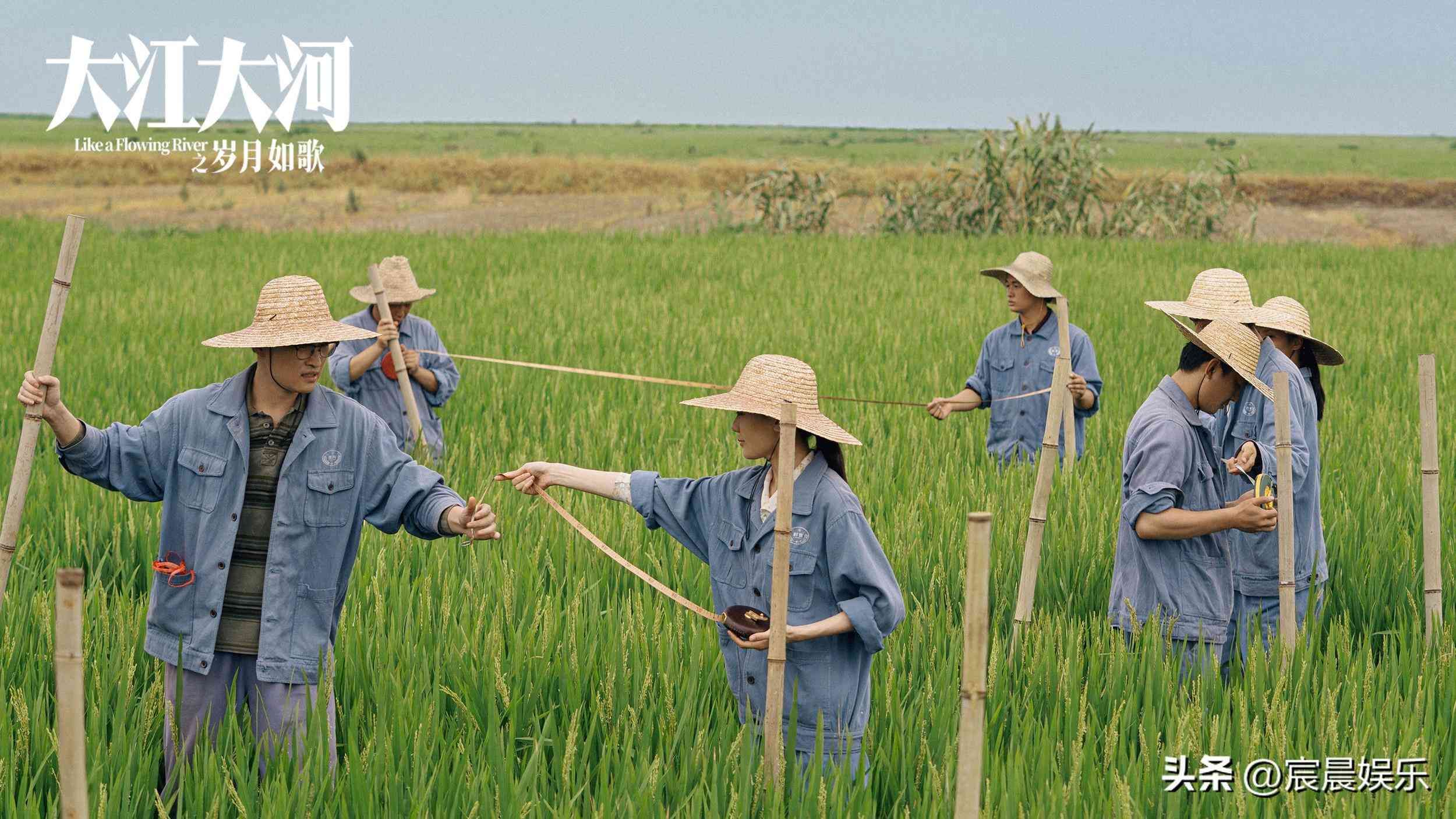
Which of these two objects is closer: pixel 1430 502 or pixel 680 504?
pixel 680 504

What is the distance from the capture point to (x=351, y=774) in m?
2.88

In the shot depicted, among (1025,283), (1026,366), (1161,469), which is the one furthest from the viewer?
(1026,366)

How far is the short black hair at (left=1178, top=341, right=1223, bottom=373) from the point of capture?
3699mm

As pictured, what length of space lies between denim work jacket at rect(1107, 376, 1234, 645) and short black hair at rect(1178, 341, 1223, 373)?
0.20 feet

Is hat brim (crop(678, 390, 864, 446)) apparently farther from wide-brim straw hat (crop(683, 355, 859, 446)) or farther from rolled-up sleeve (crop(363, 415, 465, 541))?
rolled-up sleeve (crop(363, 415, 465, 541))

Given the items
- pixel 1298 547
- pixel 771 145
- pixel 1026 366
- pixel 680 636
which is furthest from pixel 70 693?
pixel 771 145

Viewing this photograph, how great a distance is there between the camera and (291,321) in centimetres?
318

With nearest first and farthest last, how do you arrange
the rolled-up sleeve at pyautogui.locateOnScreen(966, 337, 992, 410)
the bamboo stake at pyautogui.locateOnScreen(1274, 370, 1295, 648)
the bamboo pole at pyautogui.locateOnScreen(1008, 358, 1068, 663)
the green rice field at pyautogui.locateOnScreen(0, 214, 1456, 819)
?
the green rice field at pyautogui.locateOnScreen(0, 214, 1456, 819), the bamboo stake at pyautogui.locateOnScreen(1274, 370, 1295, 648), the bamboo pole at pyautogui.locateOnScreen(1008, 358, 1068, 663), the rolled-up sleeve at pyautogui.locateOnScreen(966, 337, 992, 410)

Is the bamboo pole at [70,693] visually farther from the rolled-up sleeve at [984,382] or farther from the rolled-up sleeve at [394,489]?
the rolled-up sleeve at [984,382]

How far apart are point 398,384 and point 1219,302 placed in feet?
12.4

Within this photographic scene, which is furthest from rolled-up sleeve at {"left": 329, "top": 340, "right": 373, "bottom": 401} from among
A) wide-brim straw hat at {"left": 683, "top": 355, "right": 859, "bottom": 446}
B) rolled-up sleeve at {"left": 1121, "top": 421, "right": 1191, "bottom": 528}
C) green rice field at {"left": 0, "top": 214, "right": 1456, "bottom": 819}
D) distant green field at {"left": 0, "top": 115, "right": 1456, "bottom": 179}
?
distant green field at {"left": 0, "top": 115, "right": 1456, "bottom": 179}

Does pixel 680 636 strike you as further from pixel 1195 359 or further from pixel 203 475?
pixel 1195 359

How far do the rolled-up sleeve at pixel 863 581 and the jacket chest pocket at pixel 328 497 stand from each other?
1.18 m

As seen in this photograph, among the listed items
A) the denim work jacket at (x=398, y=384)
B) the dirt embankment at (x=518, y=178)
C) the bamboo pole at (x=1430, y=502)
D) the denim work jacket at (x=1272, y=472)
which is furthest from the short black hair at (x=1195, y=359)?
the dirt embankment at (x=518, y=178)
